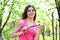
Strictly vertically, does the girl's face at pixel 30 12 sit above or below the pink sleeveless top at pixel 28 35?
above

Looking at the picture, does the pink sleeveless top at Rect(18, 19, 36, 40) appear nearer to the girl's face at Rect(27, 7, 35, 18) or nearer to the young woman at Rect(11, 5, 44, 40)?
the young woman at Rect(11, 5, 44, 40)

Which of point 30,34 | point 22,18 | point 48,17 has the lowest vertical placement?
point 48,17

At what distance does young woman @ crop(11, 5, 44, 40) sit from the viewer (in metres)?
3.69

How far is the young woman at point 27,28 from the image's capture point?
12.1ft

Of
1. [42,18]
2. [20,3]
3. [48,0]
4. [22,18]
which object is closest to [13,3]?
[20,3]

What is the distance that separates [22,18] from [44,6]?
17.2 metres

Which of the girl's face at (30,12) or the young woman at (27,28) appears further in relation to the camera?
the girl's face at (30,12)

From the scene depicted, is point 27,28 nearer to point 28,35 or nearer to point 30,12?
point 28,35

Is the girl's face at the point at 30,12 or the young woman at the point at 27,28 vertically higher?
the girl's face at the point at 30,12

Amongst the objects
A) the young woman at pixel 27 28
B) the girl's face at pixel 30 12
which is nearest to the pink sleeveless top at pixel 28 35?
the young woman at pixel 27 28

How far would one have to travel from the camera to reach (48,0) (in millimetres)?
19906

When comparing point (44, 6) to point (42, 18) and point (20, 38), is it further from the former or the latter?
point (20, 38)

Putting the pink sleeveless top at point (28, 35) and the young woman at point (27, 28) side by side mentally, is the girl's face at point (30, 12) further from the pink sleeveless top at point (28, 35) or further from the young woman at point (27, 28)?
the pink sleeveless top at point (28, 35)

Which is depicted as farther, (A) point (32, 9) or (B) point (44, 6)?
(B) point (44, 6)
